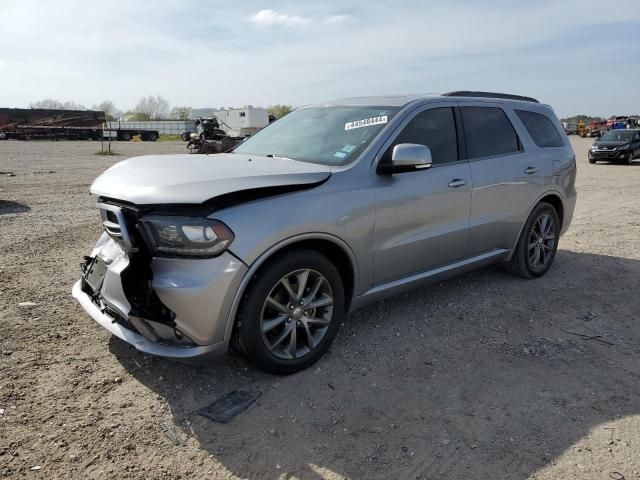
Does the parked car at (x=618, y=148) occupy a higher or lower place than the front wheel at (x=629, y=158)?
higher

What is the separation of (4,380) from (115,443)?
1.07 meters

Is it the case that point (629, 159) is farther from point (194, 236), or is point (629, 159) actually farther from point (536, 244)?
point (194, 236)

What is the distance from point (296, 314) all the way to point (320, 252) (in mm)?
468

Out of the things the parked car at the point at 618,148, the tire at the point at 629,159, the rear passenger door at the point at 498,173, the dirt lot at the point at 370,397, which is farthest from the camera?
the tire at the point at 629,159

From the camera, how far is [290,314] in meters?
3.30

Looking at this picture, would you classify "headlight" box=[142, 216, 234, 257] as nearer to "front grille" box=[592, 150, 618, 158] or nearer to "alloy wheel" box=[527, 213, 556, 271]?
"alloy wheel" box=[527, 213, 556, 271]

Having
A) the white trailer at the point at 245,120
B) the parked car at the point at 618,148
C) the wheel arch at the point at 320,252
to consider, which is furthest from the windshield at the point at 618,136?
the white trailer at the point at 245,120

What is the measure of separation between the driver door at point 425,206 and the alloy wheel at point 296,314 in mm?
528

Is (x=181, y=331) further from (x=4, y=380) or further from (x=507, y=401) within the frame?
(x=507, y=401)

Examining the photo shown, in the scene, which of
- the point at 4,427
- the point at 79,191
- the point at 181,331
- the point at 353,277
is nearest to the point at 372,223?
the point at 353,277

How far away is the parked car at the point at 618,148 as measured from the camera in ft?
72.6

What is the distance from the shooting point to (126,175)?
3.33m

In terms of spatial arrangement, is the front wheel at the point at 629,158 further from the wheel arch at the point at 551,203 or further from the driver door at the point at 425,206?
the driver door at the point at 425,206

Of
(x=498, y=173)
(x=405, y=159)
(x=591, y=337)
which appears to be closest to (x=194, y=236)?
(x=405, y=159)
